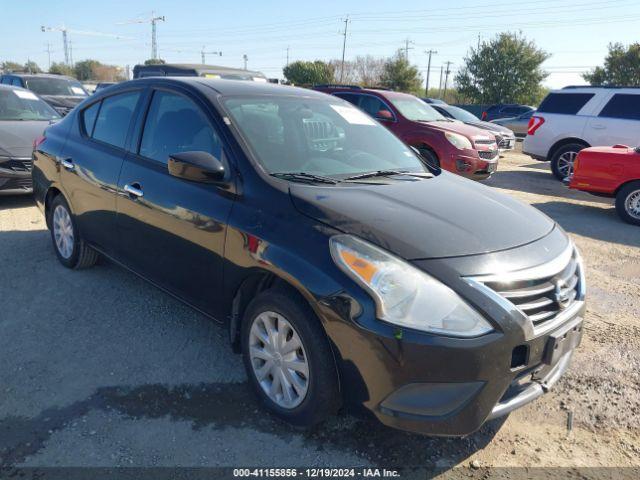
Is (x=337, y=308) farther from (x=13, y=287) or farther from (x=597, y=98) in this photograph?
(x=597, y=98)

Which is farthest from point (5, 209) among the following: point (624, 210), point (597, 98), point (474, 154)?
point (597, 98)

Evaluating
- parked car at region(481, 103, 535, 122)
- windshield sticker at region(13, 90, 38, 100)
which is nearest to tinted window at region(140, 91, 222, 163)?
windshield sticker at region(13, 90, 38, 100)

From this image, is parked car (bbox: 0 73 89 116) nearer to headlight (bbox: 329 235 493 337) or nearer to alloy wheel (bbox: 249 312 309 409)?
alloy wheel (bbox: 249 312 309 409)

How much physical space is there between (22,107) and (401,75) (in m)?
43.5

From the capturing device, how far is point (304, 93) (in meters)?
3.90

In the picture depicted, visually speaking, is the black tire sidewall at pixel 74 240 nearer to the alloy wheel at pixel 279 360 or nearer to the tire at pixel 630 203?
the alloy wheel at pixel 279 360

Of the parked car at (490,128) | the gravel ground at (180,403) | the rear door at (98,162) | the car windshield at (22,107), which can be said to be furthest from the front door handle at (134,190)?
the parked car at (490,128)

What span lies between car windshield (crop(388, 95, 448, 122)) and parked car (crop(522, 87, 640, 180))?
248 centimetres

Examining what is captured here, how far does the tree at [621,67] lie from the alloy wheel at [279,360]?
45733 millimetres

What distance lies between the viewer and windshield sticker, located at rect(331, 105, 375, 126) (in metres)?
3.85

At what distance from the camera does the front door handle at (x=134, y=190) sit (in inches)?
135

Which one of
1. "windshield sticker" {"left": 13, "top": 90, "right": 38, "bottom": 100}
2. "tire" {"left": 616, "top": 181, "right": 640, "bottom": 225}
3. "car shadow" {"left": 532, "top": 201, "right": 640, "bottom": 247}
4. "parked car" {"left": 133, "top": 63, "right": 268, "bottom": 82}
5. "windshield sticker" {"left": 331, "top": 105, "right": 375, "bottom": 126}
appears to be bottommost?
"car shadow" {"left": 532, "top": 201, "right": 640, "bottom": 247}

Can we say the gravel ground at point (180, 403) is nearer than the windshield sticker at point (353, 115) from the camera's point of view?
Yes

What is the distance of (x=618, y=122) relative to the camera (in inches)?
416
